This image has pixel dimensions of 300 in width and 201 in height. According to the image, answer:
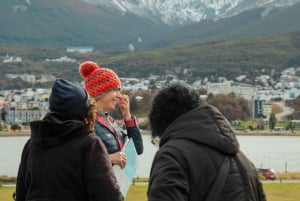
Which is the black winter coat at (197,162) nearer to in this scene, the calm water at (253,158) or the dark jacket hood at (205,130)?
the dark jacket hood at (205,130)

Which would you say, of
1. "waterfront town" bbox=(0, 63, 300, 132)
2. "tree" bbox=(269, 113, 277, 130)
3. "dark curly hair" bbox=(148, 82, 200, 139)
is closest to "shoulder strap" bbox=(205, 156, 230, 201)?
"dark curly hair" bbox=(148, 82, 200, 139)

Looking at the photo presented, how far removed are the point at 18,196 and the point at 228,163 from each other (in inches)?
39.0

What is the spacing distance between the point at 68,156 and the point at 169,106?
0.48 metres

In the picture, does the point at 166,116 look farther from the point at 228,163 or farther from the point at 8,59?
the point at 8,59

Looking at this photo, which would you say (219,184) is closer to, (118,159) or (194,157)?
(194,157)

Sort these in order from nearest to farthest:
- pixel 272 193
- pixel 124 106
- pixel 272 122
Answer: pixel 124 106 → pixel 272 193 → pixel 272 122

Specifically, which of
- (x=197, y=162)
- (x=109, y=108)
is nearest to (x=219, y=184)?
(x=197, y=162)

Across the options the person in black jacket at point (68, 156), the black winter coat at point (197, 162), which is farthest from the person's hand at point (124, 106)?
the black winter coat at point (197, 162)

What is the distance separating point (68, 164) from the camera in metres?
3.31

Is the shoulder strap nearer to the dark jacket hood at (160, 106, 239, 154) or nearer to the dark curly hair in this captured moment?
the dark jacket hood at (160, 106, 239, 154)

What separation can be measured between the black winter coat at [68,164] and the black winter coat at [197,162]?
13.6 inches

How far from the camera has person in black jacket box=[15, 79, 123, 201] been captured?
326 cm

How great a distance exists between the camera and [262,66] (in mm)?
130375

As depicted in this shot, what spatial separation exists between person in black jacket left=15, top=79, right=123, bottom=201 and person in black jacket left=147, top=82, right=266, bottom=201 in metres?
0.30
